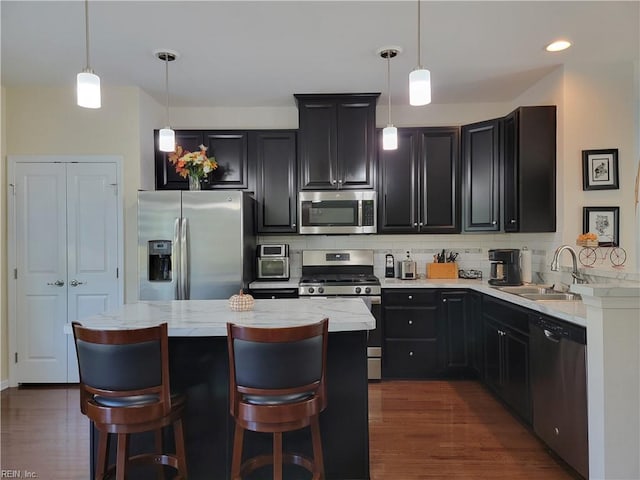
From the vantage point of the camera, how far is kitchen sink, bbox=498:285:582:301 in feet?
9.46

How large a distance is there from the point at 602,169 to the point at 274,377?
313 cm

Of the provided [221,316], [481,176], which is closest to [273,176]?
[481,176]

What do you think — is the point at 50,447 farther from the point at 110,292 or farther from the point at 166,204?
the point at 166,204

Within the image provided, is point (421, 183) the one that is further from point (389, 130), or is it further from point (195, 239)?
point (195, 239)

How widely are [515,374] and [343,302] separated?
1.45 m

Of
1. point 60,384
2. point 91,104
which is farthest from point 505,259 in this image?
point 60,384

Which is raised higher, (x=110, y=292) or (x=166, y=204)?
(x=166, y=204)

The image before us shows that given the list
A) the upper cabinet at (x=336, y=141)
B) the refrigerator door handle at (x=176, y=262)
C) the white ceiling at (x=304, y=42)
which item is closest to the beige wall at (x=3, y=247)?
the white ceiling at (x=304, y=42)

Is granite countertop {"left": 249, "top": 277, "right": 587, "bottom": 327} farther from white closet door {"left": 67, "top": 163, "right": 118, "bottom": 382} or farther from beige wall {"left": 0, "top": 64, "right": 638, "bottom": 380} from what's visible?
white closet door {"left": 67, "top": 163, "right": 118, "bottom": 382}

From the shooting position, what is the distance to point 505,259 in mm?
3422

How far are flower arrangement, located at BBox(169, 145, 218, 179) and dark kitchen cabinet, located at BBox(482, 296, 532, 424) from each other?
9.32 feet

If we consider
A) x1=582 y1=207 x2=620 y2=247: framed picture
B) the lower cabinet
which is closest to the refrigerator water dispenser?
the lower cabinet

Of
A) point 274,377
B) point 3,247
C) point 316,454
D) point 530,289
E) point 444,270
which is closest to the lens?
point 274,377

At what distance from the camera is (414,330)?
3.69 meters
